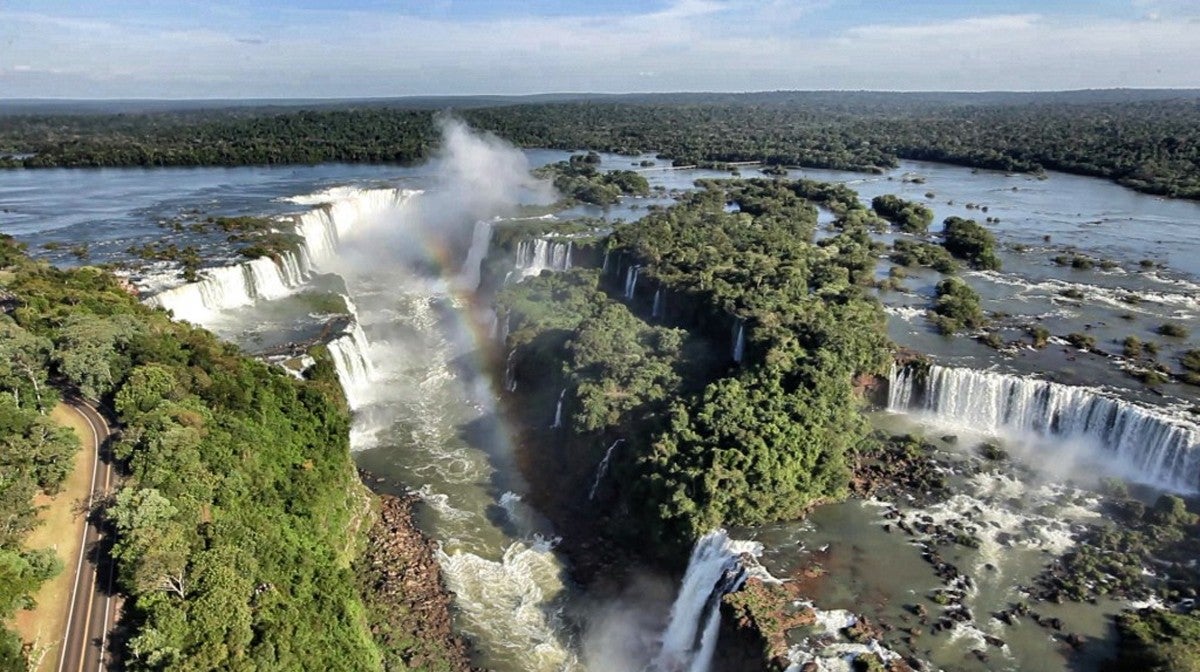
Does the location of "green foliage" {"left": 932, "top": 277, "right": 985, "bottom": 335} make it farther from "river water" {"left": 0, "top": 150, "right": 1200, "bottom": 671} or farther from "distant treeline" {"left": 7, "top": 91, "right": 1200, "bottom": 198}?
"distant treeline" {"left": 7, "top": 91, "right": 1200, "bottom": 198}

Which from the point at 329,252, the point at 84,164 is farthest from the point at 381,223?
the point at 84,164

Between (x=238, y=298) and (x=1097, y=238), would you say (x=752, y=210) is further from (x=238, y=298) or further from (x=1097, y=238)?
(x=238, y=298)

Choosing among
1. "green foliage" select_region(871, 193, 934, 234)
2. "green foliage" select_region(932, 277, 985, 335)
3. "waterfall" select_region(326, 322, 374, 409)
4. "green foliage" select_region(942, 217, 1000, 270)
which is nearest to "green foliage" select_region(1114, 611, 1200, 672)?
"green foliage" select_region(932, 277, 985, 335)

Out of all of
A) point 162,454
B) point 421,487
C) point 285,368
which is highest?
point 162,454

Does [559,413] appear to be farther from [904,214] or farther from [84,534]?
[904,214]

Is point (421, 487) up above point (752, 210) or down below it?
below
